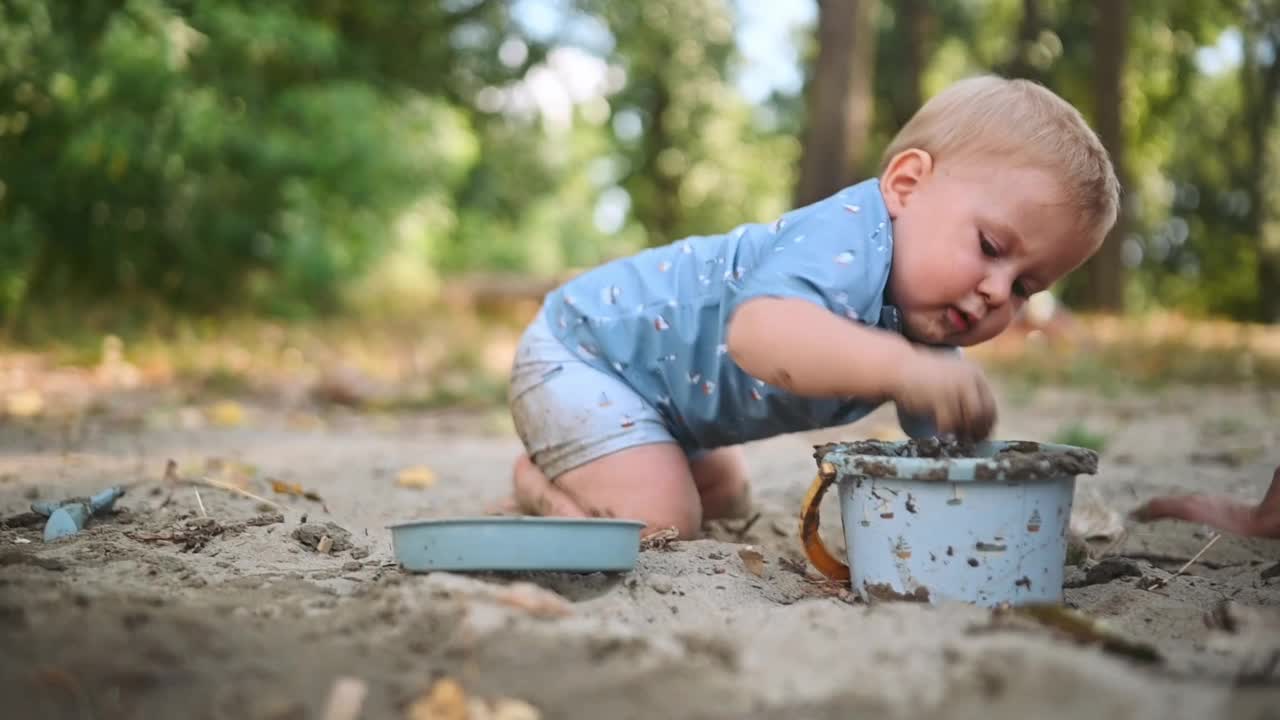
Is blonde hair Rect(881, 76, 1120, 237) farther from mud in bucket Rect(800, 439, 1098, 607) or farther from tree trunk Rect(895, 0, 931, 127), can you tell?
tree trunk Rect(895, 0, 931, 127)

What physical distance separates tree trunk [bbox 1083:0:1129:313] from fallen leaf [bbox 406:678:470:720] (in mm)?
10347

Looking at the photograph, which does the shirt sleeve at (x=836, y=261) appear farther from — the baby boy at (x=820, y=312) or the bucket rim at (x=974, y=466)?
the bucket rim at (x=974, y=466)

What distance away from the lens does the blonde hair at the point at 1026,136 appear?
7.08ft

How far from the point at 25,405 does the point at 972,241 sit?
3803 mm

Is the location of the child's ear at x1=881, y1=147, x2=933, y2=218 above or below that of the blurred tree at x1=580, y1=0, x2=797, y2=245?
below

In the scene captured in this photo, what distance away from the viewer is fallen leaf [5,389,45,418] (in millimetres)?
4441

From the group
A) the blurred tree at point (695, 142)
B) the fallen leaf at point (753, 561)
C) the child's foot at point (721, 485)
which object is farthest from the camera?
the blurred tree at point (695, 142)

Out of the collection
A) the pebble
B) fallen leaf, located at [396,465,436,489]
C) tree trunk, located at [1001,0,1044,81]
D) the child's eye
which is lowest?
fallen leaf, located at [396,465,436,489]

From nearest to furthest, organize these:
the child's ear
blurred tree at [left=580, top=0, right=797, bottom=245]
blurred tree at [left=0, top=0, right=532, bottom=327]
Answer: the child's ear
blurred tree at [left=0, top=0, right=532, bottom=327]
blurred tree at [left=580, top=0, right=797, bottom=245]

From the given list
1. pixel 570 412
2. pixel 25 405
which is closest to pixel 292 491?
pixel 570 412

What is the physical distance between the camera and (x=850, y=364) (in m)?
2.03

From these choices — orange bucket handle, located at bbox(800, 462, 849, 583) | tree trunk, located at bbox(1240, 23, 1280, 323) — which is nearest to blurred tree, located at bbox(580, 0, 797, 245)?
tree trunk, located at bbox(1240, 23, 1280, 323)

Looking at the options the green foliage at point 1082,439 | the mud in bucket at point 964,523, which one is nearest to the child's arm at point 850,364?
the mud in bucket at point 964,523

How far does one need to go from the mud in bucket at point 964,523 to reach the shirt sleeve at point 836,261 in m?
0.33
